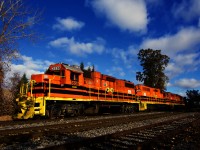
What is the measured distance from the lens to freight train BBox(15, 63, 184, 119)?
1470 cm

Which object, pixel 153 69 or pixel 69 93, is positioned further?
pixel 153 69

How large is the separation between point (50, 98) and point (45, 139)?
24.8ft

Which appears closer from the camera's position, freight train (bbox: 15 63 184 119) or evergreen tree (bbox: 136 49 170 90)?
freight train (bbox: 15 63 184 119)

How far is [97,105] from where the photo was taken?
19.8 metres

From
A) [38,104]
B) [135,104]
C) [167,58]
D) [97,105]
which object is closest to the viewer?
[38,104]

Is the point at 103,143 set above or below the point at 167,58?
below

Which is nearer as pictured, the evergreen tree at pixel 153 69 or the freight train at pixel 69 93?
the freight train at pixel 69 93

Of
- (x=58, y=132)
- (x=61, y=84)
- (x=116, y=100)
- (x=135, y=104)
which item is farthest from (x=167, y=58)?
(x=58, y=132)

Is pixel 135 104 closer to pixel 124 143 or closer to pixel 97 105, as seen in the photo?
pixel 97 105

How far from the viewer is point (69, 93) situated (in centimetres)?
1650

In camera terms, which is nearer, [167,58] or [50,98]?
[50,98]

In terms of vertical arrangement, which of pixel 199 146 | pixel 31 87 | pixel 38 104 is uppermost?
pixel 31 87

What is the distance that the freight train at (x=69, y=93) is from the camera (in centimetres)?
1470

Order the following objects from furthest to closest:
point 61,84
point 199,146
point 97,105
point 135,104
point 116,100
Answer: point 135,104 < point 116,100 < point 97,105 < point 61,84 < point 199,146
